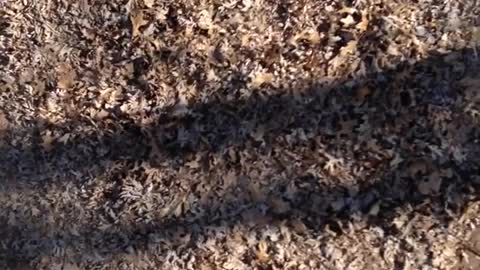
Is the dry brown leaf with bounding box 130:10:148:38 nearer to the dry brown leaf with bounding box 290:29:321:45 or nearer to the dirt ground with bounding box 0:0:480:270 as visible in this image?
the dirt ground with bounding box 0:0:480:270

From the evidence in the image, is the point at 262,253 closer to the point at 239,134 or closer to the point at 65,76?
the point at 239,134

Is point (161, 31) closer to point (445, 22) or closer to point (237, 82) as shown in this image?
point (237, 82)

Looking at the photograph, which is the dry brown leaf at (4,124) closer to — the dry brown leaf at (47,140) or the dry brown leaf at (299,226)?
the dry brown leaf at (47,140)

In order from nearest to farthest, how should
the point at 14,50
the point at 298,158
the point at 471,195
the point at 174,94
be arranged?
the point at 471,195, the point at 298,158, the point at 174,94, the point at 14,50

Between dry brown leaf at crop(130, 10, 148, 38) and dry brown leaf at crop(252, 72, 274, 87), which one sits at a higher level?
dry brown leaf at crop(130, 10, 148, 38)

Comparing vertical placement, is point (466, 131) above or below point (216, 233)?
above

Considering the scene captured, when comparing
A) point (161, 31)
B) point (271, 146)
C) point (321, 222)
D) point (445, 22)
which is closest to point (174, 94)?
point (161, 31)

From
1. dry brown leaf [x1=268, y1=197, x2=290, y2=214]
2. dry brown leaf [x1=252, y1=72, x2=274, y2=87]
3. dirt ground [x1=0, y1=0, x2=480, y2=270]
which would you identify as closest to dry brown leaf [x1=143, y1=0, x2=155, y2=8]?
dirt ground [x1=0, y1=0, x2=480, y2=270]

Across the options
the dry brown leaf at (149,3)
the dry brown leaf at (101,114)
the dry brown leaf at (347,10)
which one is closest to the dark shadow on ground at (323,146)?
the dry brown leaf at (101,114)
